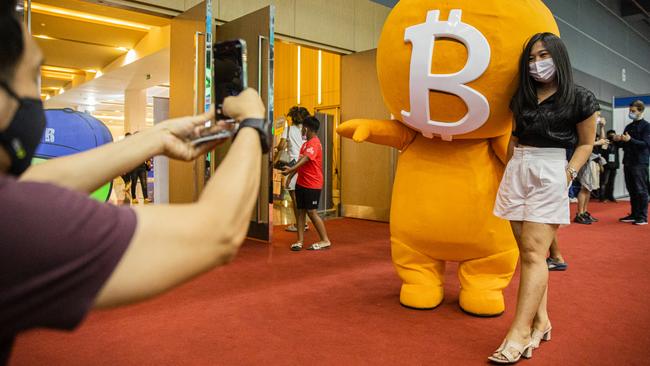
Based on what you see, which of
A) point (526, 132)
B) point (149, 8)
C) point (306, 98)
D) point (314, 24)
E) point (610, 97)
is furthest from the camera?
point (610, 97)

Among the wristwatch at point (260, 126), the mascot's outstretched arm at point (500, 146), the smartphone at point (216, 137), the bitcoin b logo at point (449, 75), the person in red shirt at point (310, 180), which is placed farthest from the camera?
the person in red shirt at point (310, 180)

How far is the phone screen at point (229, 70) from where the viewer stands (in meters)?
1.07

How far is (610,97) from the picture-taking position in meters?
12.3

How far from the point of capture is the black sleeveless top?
2.21 metres

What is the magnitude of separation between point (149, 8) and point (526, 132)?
4290mm

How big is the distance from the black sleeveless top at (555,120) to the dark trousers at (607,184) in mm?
8875

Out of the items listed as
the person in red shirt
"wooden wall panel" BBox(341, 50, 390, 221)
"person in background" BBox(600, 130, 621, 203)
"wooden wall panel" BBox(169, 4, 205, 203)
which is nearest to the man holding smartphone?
the person in red shirt

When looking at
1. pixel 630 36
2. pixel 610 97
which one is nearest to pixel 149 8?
pixel 610 97

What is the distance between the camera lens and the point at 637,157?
261 inches

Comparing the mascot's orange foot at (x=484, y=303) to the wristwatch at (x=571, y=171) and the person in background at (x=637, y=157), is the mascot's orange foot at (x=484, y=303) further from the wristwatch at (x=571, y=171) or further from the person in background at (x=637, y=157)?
the person in background at (x=637, y=157)

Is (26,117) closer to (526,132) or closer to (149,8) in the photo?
(526,132)

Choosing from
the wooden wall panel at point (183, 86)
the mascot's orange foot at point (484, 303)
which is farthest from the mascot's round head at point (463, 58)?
the wooden wall panel at point (183, 86)

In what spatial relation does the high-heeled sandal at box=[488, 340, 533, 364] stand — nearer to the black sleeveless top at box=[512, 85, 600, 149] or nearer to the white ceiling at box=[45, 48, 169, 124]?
the black sleeveless top at box=[512, 85, 600, 149]

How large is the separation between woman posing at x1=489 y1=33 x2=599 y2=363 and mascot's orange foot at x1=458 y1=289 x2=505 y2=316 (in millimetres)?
445
